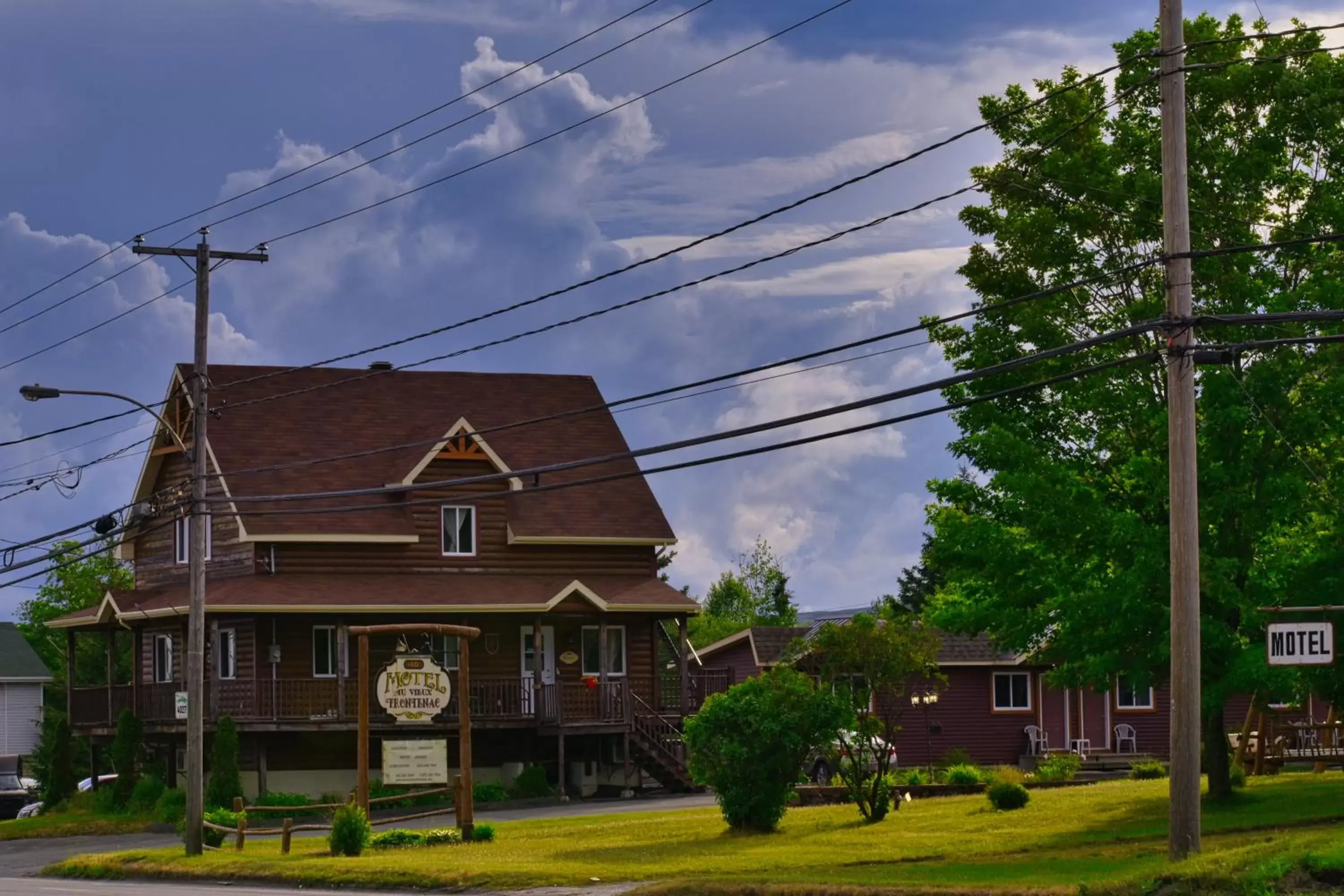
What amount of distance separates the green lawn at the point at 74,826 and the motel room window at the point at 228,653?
15.1 feet

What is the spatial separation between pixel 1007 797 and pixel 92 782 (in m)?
30.9

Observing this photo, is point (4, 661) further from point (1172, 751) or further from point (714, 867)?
point (1172, 751)

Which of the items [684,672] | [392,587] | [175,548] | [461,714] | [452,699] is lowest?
[452,699]

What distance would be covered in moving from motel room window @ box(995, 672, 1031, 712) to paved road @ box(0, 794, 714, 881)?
1688cm

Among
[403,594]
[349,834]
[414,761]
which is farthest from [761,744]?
[403,594]

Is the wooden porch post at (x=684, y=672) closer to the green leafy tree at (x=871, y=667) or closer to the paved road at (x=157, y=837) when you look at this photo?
the paved road at (x=157, y=837)

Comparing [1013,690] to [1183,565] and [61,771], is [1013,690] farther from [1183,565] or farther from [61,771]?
[1183,565]

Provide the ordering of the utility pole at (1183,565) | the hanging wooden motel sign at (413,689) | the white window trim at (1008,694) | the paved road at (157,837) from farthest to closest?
1. the white window trim at (1008,694)
2. the paved road at (157,837)
3. the hanging wooden motel sign at (413,689)
4. the utility pole at (1183,565)

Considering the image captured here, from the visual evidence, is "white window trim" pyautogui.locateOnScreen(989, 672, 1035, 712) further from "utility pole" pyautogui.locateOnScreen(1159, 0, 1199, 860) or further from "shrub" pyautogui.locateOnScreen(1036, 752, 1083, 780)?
"utility pole" pyautogui.locateOnScreen(1159, 0, 1199, 860)

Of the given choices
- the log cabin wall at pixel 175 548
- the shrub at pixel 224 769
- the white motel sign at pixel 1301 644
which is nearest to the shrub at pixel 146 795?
the shrub at pixel 224 769

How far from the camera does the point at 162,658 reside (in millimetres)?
53906

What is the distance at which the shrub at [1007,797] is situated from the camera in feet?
114

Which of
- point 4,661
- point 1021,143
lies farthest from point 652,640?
point 4,661

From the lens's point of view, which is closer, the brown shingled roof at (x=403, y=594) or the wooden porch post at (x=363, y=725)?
the wooden porch post at (x=363, y=725)
